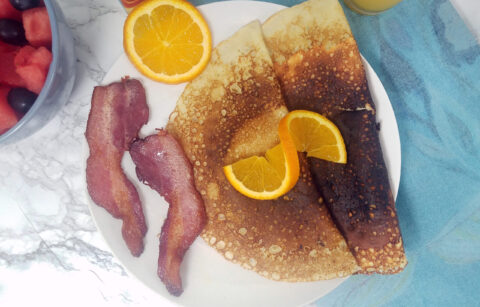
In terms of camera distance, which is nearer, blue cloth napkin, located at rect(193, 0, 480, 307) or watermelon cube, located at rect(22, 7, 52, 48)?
watermelon cube, located at rect(22, 7, 52, 48)

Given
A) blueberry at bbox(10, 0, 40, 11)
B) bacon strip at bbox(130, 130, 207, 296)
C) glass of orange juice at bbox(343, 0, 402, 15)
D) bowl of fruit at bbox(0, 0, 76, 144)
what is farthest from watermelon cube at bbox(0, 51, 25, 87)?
glass of orange juice at bbox(343, 0, 402, 15)

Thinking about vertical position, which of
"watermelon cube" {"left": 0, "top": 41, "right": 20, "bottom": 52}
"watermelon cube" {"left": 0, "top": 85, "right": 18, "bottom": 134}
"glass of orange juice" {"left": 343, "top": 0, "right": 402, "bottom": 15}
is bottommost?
"glass of orange juice" {"left": 343, "top": 0, "right": 402, "bottom": 15}

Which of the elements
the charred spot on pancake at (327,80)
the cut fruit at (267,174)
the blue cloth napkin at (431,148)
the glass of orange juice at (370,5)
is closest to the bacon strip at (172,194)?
the cut fruit at (267,174)

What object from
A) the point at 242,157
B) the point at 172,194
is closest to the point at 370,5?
the point at 242,157

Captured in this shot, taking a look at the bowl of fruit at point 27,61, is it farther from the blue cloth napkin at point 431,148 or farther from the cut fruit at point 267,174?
the blue cloth napkin at point 431,148

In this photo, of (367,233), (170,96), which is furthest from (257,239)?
(170,96)

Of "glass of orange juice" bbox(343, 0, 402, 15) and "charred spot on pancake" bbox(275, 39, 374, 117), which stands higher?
"glass of orange juice" bbox(343, 0, 402, 15)

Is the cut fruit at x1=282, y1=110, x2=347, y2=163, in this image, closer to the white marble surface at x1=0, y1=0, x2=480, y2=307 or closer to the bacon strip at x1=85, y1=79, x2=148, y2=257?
the bacon strip at x1=85, y1=79, x2=148, y2=257
